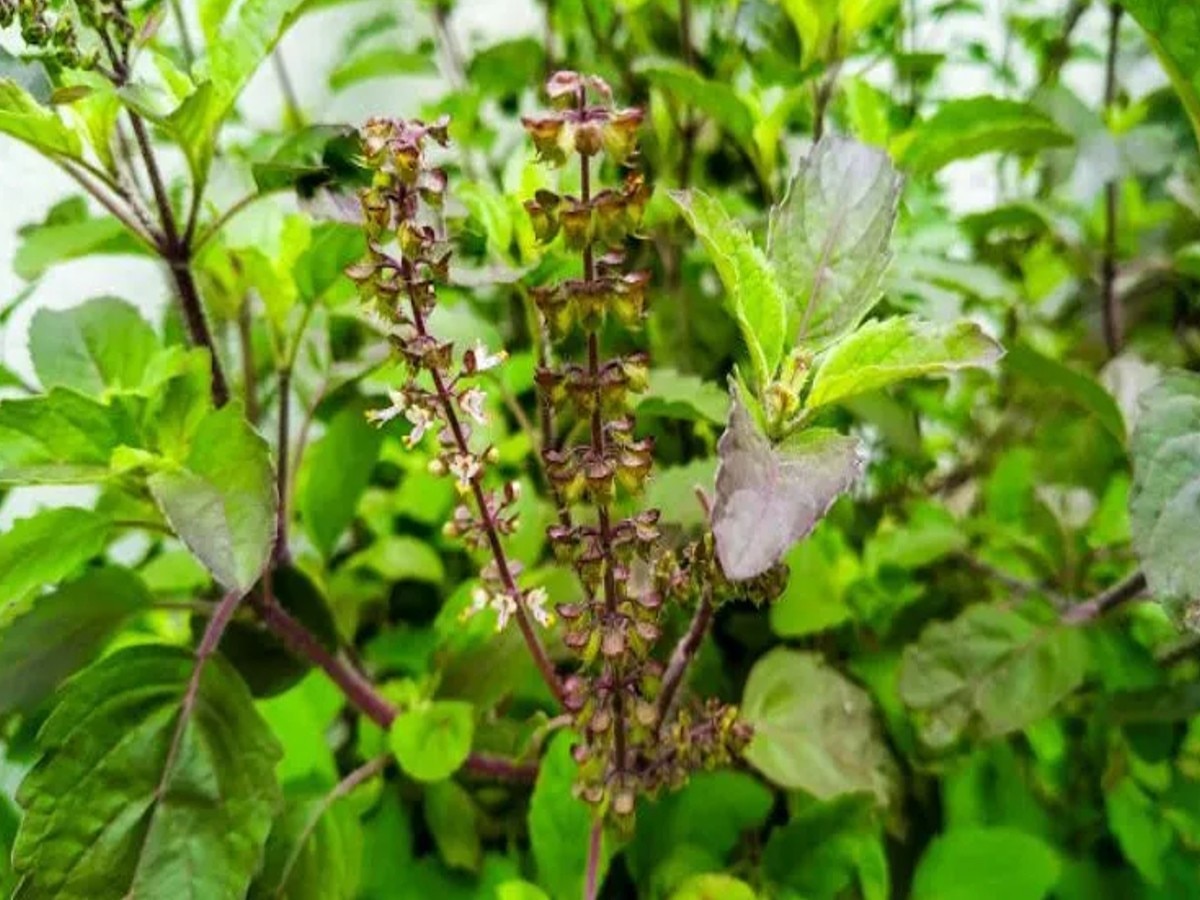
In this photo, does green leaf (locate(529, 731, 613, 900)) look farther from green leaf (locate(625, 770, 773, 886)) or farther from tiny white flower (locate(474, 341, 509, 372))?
tiny white flower (locate(474, 341, 509, 372))

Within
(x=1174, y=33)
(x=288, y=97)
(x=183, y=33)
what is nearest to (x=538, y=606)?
(x=1174, y=33)

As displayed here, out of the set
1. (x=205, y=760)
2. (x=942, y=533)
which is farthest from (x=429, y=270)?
(x=942, y=533)

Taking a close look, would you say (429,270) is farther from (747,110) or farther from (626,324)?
(747,110)

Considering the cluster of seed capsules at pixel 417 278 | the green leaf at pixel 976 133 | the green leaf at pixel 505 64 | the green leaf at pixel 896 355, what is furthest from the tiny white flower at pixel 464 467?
the green leaf at pixel 505 64

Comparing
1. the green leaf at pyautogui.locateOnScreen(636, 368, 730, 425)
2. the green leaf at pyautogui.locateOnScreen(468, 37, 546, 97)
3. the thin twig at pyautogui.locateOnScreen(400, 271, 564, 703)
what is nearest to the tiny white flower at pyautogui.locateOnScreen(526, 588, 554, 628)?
the thin twig at pyautogui.locateOnScreen(400, 271, 564, 703)

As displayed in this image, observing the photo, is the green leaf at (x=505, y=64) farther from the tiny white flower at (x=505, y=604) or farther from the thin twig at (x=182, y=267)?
the tiny white flower at (x=505, y=604)

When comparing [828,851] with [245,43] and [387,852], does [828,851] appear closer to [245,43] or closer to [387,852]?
[387,852]
